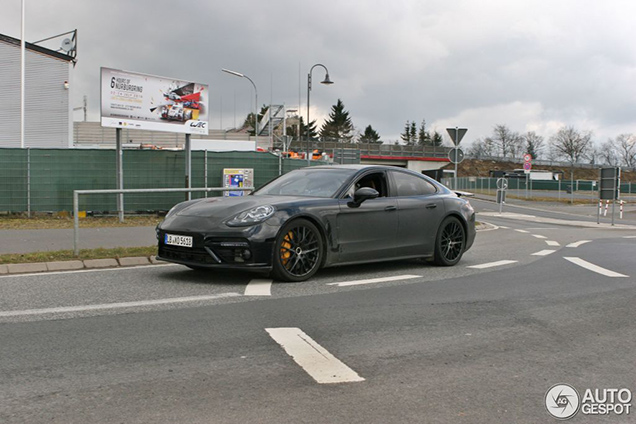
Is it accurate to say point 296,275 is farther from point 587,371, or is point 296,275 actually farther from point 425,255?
point 587,371

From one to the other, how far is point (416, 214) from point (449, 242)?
907mm

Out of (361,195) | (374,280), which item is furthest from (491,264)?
(361,195)

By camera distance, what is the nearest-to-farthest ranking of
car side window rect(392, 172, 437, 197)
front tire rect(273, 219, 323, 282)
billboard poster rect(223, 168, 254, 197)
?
1. front tire rect(273, 219, 323, 282)
2. car side window rect(392, 172, 437, 197)
3. billboard poster rect(223, 168, 254, 197)

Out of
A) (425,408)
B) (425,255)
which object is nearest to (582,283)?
(425,255)

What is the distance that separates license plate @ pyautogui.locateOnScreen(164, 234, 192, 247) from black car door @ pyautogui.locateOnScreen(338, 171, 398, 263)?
5.94 feet

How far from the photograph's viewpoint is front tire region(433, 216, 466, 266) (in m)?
9.27

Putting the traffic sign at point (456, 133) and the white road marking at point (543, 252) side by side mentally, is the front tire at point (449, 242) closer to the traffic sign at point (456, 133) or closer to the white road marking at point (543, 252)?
the white road marking at point (543, 252)

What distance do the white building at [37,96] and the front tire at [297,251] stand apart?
33923mm

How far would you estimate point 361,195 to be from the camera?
7.98 m

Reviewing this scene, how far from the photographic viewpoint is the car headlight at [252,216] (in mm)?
7138

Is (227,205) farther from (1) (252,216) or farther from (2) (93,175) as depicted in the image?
(2) (93,175)

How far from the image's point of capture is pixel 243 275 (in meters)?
7.97

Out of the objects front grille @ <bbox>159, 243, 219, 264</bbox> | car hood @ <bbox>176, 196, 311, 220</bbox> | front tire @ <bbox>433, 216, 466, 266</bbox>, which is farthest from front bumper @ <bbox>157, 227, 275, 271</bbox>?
front tire @ <bbox>433, 216, 466, 266</bbox>

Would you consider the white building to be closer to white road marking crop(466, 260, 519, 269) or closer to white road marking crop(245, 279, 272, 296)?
white road marking crop(466, 260, 519, 269)
